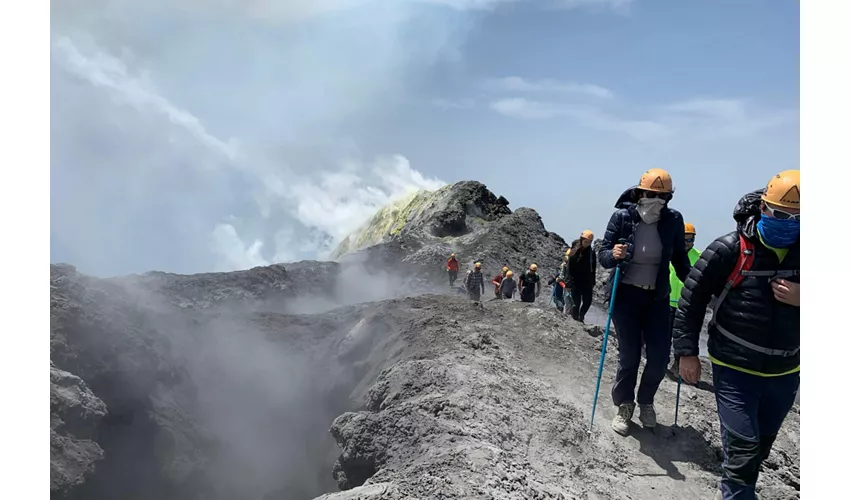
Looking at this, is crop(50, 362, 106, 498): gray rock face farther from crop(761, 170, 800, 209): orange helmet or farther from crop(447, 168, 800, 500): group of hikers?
crop(761, 170, 800, 209): orange helmet

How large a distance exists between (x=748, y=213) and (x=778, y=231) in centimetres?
26

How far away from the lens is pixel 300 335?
10320 millimetres

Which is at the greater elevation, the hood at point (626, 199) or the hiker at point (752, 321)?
the hood at point (626, 199)

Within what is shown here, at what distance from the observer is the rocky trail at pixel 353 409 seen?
4.97 meters

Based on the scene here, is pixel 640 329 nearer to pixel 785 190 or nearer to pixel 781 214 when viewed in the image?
pixel 781 214

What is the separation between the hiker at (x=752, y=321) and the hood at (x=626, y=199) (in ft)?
4.60

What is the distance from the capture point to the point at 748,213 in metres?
3.75

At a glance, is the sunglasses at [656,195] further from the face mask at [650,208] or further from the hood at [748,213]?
the hood at [748,213]

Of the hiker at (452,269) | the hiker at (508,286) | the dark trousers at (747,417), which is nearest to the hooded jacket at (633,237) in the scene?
the dark trousers at (747,417)

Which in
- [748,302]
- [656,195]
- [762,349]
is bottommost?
[762,349]

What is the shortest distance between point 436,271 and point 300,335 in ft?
50.3

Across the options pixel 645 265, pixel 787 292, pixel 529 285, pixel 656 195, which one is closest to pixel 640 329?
pixel 645 265

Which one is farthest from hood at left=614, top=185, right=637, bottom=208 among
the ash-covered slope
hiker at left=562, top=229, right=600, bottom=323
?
the ash-covered slope

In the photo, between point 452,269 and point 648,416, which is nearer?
point 648,416
